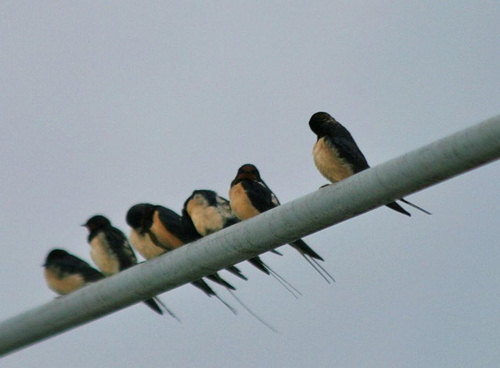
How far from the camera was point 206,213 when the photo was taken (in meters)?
9.01

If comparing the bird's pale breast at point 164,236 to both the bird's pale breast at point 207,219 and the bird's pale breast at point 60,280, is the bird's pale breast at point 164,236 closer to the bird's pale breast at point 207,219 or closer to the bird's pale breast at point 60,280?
the bird's pale breast at point 207,219

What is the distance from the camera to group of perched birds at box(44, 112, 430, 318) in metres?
7.70

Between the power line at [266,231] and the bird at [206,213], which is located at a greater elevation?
the bird at [206,213]

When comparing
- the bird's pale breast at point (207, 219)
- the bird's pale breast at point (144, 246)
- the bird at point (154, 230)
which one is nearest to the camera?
the bird's pale breast at point (207, 219)

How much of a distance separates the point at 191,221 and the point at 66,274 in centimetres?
168

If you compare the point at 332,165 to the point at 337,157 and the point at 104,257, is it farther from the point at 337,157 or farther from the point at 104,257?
the point at 104,257

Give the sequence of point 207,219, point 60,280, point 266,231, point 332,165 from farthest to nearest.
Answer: point 60,280 → point 207,219 → point 332,165 → point 266,231

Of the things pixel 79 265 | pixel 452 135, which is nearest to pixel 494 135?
pixel 452 135

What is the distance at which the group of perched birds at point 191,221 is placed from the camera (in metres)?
7.70

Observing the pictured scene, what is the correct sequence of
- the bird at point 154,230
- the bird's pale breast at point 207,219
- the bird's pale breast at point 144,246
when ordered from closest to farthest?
the bird's pale breast at point 207,219 → the bird at point 154,230 → the bird's pale breast at point 144,246

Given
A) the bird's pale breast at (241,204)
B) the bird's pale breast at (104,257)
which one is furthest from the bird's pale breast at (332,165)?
the bird's pale breast at (104,257)

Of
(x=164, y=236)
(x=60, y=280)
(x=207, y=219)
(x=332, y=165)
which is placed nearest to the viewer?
(x=332, y=165)

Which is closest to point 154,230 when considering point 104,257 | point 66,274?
point 104,257

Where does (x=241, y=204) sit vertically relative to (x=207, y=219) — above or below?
below
